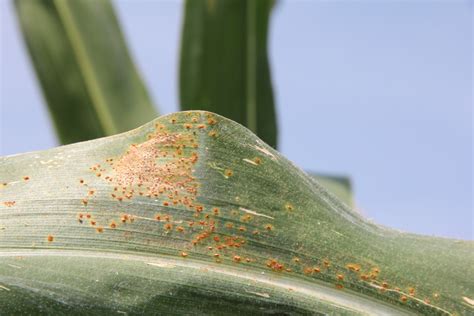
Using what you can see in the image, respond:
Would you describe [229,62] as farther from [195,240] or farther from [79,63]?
[195,240]

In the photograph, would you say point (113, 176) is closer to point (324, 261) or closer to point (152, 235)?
point (152, 235)

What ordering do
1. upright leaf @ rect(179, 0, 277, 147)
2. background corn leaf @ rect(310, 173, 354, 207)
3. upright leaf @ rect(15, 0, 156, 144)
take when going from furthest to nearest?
1. upright leaf @ rect(15, 0, 156, 144)
2. background corn leaf @ rect(310, 173, 354, 207)
3. upright leaf @ rect(179, 0, 277, 147)

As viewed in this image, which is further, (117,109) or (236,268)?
(117,109)

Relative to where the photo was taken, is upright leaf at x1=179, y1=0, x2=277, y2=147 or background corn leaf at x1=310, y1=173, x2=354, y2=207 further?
background corn leaf at x1=310, y1=173, x2=354, y2=207

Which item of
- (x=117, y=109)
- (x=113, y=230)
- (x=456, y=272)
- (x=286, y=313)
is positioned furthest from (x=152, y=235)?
(x=117, y=109)

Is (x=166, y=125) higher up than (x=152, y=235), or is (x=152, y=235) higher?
(x=166, y=125)

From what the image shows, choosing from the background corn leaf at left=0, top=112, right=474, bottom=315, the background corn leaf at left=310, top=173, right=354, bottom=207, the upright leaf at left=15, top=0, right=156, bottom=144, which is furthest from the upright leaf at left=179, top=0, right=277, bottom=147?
the background corn leaf at left=0, top=112, right=474, bottom=315

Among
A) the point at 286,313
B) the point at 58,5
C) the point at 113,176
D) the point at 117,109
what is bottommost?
the point at 286,313

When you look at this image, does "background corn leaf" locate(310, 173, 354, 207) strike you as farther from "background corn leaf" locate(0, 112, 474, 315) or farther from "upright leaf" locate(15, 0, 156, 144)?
"background corn leaf" locate(0, 112, 474, 315)
